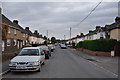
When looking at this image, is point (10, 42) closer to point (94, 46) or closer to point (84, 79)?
point (94, 46)

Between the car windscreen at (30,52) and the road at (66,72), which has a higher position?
the car windscreen at (30,52)

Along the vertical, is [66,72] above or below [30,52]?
below

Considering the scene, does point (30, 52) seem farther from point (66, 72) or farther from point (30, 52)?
point (66, 72)

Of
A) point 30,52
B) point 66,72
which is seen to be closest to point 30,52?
point 30,52

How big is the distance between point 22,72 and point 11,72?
2.19 ft

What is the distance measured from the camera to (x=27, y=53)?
34.2 feet

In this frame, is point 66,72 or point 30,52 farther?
point 30,52

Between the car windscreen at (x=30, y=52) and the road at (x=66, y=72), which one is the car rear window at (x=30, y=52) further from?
the road at (x=66, y=72)

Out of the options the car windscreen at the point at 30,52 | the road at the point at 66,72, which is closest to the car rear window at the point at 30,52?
the car windscreen at the point at 30,52

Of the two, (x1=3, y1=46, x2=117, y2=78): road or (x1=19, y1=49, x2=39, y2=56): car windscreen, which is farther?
(x1=19, y1=49, x2=39, y2=56): car windscreen

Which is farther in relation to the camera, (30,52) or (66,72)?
(30,52)

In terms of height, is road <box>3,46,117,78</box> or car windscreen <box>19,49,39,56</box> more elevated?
car windscreen <box>19,49,39,56</box>

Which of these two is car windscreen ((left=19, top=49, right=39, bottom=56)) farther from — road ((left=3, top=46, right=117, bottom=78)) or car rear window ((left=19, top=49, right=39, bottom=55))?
road ((left=3, top=46, right=117, bottom=78))

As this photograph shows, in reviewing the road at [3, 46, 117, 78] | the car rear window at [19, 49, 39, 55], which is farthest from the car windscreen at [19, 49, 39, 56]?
the road at [3, 46, 117, 78]
